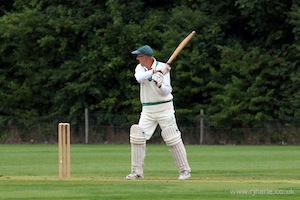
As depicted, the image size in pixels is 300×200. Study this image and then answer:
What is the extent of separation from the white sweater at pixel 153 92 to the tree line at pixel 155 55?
19562mm

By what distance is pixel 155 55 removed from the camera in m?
36.2

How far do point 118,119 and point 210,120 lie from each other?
363 centimetres

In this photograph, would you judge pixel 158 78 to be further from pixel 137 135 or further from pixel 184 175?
pixel 184 175

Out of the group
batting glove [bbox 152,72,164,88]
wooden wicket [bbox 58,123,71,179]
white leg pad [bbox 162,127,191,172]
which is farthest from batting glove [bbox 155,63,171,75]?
wooden wicket [bbox 58,123,71,179]

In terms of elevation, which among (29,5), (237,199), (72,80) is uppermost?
(29,5)

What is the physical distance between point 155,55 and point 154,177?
2087cm

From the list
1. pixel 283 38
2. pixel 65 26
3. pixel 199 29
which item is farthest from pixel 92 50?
pixel 283 38

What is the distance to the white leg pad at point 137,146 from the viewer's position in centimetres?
1456

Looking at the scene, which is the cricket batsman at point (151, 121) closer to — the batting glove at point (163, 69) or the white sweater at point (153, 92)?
the white sweater at point (153, 92)

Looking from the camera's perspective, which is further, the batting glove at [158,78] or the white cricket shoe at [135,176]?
the white cricket shoe at [135,176]

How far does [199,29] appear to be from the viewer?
37188mm

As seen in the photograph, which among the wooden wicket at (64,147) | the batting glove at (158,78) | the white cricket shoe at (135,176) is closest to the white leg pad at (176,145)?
the white cricket shoe at (135,176)

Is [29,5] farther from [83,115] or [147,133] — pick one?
[147,133]

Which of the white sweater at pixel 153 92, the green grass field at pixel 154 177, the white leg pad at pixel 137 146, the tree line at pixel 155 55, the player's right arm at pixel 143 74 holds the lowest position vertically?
the green grass field at pixel 154 177
